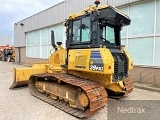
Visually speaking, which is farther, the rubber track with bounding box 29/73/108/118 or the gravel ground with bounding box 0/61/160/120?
the gravel ground with bounding box 0/61/160/120

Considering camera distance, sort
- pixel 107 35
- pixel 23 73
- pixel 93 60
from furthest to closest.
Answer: pixel 23 73
pixel 107 35
pixel 93 60

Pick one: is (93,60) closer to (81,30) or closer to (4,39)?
(81,30)

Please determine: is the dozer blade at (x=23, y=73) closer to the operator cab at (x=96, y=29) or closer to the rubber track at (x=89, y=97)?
the rubber track at (x=89, y=97)

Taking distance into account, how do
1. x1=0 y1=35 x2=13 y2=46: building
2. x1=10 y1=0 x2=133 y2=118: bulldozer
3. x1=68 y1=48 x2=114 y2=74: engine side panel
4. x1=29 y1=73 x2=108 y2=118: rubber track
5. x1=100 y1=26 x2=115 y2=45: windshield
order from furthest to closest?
x1=0 y1=35 x2=13 y2=46: building < x1=100 y1=26 x2=115 y2=45: windshield < x1=10 y1=0 x2=133 y2=118: bulldozer < x1=68 y1=48 x2=114 y2=74: engine side panel < x1=29 y1=73 x2=108 y2=118: rubber track

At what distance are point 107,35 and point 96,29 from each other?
2.20ft

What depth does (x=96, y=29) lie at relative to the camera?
543cm

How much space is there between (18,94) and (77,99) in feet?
11.0

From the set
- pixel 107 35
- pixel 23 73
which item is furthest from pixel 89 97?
pixel 23 73

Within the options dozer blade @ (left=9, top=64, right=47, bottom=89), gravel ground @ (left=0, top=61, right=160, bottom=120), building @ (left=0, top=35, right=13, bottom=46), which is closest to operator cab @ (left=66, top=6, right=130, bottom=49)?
gravel ground @ (left=0, top=61, right=160, bottom=120)

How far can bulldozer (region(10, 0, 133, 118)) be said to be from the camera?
515cm

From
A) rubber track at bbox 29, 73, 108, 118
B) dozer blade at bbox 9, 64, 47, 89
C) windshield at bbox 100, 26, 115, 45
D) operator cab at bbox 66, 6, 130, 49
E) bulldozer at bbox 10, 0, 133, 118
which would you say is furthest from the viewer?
dozer blade at bbox 9, 64, 47, 89

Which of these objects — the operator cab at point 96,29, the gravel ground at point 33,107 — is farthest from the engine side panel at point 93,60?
the gravel ground at point 33,107

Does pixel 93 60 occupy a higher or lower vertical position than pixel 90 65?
higher

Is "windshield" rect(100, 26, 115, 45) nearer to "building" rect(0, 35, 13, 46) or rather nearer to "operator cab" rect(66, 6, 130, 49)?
"operator cab" rect(66, 6, 130, 49)
